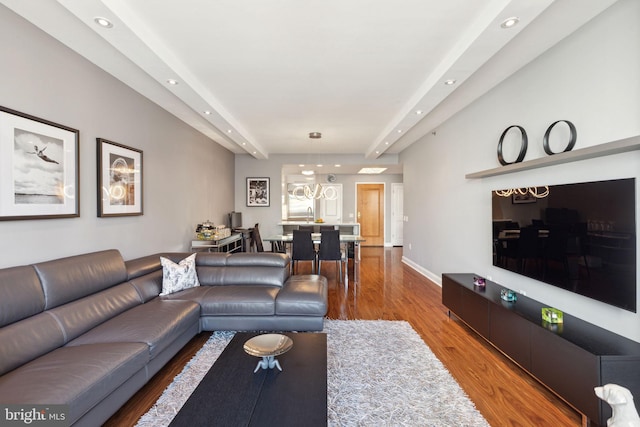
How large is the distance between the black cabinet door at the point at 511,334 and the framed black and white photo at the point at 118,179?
3.88 meters

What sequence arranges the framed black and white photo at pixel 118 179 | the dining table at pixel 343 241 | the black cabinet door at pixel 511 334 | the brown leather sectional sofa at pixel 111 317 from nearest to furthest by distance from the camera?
the brown leather sectional sofa at pixel 111 317
the black cabinet door at pixel 511 334
the framed black and white photo at pixel 118 179
the dining table at pixel 343 241

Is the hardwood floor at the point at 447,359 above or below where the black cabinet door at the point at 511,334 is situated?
below

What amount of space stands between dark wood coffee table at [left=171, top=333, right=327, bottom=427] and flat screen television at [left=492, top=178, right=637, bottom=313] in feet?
6.64

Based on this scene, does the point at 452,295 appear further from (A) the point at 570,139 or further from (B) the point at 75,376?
(B) the point at 75,376

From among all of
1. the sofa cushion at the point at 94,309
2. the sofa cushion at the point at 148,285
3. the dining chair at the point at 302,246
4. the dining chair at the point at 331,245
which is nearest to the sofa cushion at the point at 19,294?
the sofa cushion at the point at 94,309

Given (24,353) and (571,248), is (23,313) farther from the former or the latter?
(571,248)

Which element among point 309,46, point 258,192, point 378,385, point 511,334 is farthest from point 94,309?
point 258,192

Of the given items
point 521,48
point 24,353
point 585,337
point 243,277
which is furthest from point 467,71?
point 24,353

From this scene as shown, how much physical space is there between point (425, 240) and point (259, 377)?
4576mm

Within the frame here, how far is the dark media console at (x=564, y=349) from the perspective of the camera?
5.48 feet

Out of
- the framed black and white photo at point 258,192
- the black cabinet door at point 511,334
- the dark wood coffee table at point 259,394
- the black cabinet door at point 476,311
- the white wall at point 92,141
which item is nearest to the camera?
the dark wood coffee table at point 259,394

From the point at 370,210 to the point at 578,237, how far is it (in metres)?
8.17

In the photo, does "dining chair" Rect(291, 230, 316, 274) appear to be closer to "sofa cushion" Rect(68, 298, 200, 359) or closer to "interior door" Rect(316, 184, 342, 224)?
"sofa cushion" Rect(68, 298, 200, 359)

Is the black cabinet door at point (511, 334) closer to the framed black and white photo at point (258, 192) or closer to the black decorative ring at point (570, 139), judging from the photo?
the black decorative ring at point (570, 139)
